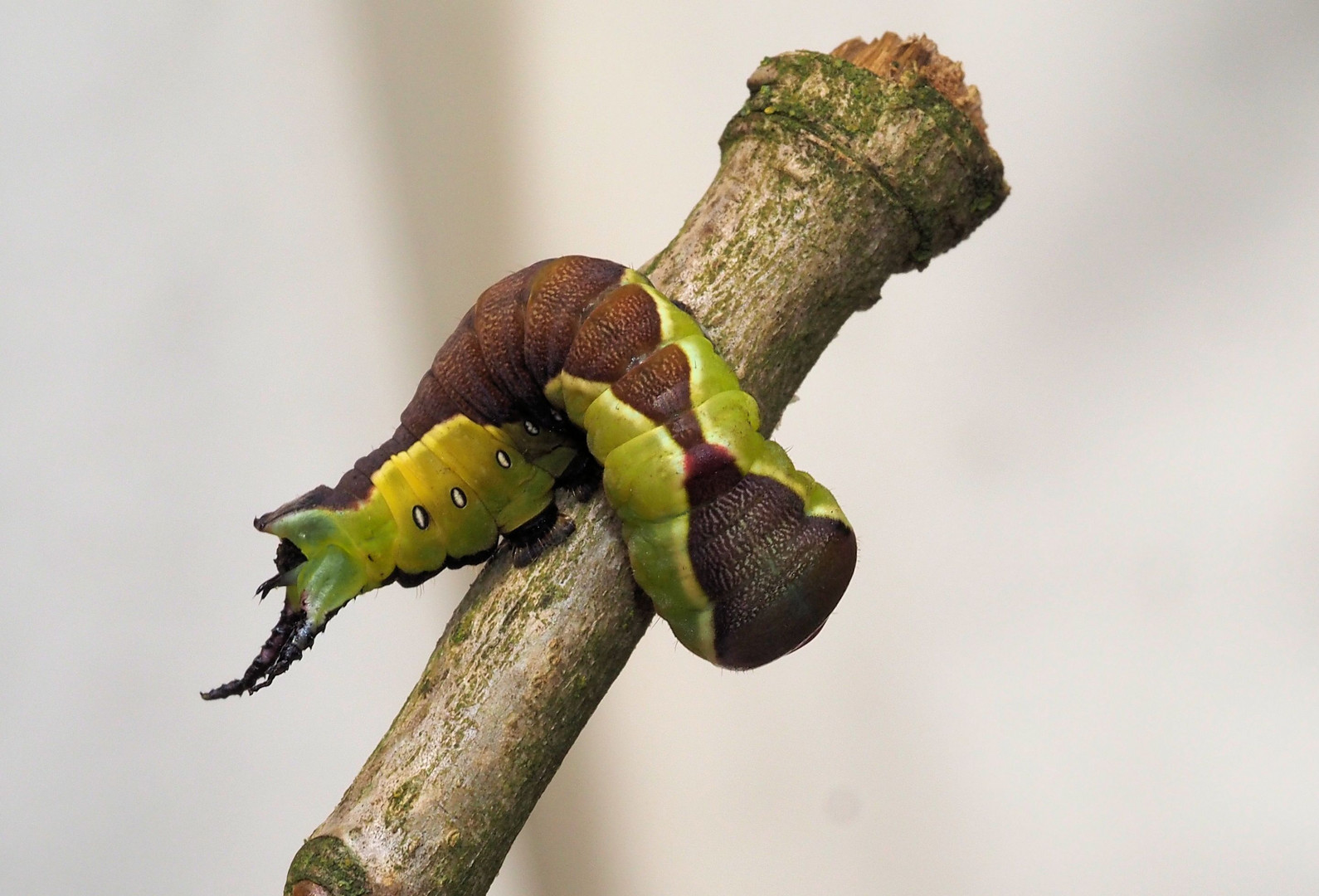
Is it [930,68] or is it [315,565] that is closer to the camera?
[315,565]

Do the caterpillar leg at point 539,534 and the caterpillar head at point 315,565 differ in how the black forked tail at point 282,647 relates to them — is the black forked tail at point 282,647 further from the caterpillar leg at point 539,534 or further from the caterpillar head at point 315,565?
the caterpillar leg at point 539,534

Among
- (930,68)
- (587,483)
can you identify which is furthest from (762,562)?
(930,68)

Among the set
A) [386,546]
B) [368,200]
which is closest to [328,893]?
[386,546]

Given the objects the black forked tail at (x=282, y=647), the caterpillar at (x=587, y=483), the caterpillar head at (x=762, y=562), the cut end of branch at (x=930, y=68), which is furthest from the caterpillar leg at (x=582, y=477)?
the cut end of branch at (x=930, y=68)

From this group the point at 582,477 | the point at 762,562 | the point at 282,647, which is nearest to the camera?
the point at 762,562

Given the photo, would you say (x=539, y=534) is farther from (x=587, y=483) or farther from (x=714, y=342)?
(x=714, y=342)

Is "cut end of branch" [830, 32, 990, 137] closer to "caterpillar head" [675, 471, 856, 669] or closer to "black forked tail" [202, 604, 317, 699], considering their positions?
"caterpillar head" [675, 471, 856, 669]

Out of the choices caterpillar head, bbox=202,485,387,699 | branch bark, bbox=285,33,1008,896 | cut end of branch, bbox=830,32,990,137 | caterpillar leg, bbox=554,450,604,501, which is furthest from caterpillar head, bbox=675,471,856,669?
cut end of branch, bbox=830,32,990,137
